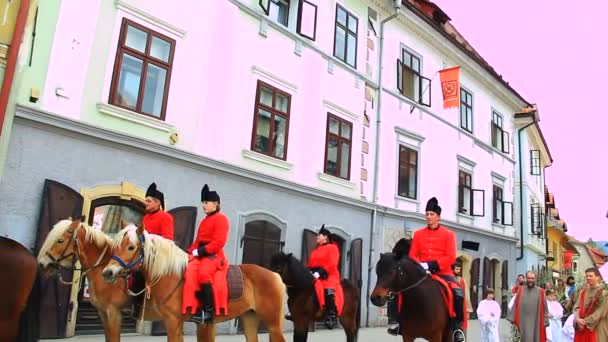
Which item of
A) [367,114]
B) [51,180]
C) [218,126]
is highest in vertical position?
[367,114]

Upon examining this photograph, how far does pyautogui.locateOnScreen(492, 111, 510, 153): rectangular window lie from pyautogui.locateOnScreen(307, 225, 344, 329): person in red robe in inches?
658

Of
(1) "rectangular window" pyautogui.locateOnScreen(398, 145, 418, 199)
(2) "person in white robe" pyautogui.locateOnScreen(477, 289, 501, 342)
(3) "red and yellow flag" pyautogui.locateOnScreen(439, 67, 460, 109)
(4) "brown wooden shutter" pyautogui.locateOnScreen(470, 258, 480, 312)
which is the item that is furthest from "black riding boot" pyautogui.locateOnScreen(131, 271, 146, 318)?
(4) "brown wooden shutter" pyautogui.locateOnScreen(470, 258, 480, 312)

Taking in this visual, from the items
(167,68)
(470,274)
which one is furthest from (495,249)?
(167,68)

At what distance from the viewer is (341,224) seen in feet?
46.6

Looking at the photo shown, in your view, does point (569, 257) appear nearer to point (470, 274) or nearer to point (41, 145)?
point (470, 274)

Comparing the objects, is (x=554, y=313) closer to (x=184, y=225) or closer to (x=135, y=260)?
(x=184, y=225)

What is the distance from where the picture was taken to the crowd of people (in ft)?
24.2

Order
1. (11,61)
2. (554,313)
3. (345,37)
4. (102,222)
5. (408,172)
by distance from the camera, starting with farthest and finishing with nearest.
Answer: (408,172) → (345,37) → (554,313) → (102,222) → (11,61)

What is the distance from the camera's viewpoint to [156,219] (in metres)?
7.06

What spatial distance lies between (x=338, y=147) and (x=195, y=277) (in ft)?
29.0

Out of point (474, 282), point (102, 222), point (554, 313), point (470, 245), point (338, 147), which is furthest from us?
point (474, 282)

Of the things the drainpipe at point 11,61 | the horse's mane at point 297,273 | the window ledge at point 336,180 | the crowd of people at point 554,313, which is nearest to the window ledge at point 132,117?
the drainpipe at point 11,61

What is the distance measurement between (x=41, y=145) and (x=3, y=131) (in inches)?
33.0

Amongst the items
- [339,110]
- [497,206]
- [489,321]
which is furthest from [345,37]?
[497,206]
